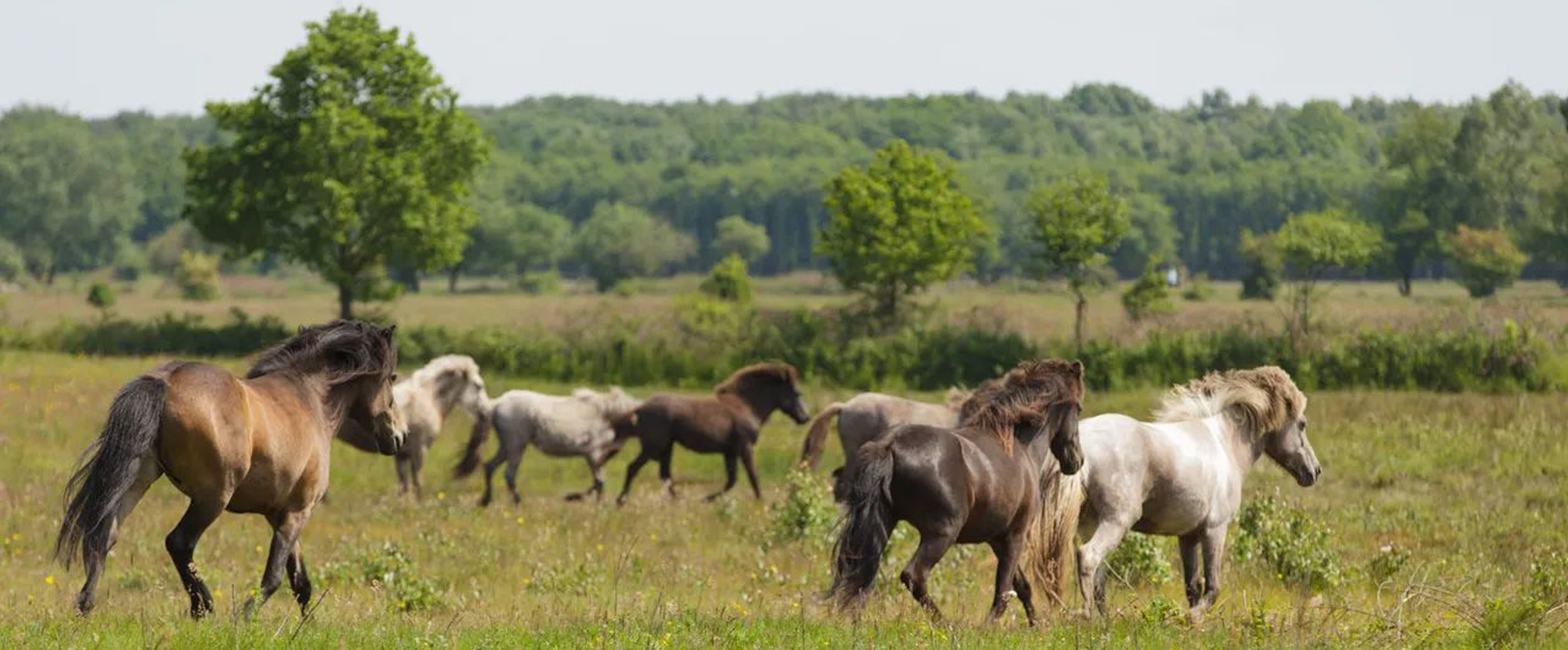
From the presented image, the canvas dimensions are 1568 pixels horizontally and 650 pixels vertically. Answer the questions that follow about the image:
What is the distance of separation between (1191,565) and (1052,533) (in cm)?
158

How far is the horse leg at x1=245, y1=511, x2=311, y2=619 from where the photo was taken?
1078 centimetres

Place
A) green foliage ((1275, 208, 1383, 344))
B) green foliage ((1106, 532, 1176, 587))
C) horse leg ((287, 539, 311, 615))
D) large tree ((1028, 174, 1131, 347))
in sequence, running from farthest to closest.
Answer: large tree ((1028, 174, 1131, 347)), green foliage ((1275, 208, 1383, 344)), green foliage ((1106, 532, 1176, 587)), horse leg ((287, 539, 311, 615))

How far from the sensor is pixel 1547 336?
117 feet

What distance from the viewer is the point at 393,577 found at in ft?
46.2

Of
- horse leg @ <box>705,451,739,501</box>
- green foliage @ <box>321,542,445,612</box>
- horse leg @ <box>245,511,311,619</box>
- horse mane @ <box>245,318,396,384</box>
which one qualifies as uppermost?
horse mane @ <box>245,318,396,384</box>

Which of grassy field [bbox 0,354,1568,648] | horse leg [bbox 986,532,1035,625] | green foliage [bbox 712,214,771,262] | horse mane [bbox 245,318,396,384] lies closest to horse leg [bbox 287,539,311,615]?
grassy field [bbox 0,354,1568,648]

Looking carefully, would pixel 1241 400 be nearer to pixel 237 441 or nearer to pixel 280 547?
pixel 280 547

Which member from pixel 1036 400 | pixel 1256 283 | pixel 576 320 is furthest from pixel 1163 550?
pixel 1256 283

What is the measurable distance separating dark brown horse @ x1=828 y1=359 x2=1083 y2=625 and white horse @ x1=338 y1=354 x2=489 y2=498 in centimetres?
1439

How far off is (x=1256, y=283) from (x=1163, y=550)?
64.8 m

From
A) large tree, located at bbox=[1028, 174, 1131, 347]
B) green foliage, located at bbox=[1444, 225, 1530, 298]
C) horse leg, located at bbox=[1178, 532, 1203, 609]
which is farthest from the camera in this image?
green foliage, located at bbox=[1444, 225, 1530, 298]

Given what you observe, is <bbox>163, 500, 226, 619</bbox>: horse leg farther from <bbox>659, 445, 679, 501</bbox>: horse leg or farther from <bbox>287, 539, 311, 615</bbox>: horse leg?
<bbox>659, 445, 679, 501</bbox>: horse leg

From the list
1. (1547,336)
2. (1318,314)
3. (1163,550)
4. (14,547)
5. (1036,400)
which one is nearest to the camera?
(1036,400)

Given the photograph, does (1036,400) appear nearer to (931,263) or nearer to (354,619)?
(354,619)
